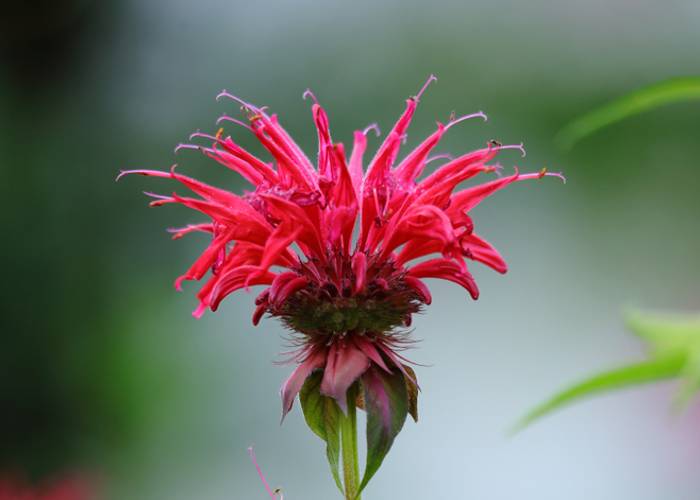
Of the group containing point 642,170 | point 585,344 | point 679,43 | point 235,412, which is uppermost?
point 679,43

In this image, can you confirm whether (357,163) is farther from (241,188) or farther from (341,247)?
(241,188)

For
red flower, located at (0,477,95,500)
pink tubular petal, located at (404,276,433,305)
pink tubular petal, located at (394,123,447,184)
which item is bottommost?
red flower, located at (0,477,95,500)

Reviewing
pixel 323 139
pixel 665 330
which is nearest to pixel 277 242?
pixel 323 139

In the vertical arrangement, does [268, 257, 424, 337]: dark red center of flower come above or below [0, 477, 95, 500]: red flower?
above

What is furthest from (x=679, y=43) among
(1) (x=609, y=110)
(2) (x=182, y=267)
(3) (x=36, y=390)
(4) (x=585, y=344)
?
(1) (x=609, y=110)

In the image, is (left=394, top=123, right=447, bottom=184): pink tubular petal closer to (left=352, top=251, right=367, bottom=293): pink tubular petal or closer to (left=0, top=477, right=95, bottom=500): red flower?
(left=352, top=251, right=367, bottom=293): pink tubular petal

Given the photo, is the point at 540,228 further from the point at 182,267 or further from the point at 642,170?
the point at 182,267

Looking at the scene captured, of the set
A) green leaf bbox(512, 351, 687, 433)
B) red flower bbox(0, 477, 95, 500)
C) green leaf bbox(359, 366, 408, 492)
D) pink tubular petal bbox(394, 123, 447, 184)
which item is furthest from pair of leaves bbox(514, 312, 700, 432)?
red flower bbox(0, 477, 95, 500)
